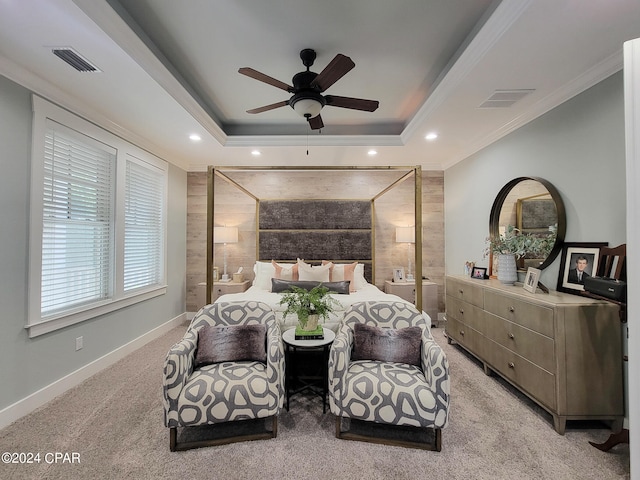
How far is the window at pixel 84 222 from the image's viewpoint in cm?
232

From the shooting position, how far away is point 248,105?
10.5 feet

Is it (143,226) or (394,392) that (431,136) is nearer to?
(394,392)

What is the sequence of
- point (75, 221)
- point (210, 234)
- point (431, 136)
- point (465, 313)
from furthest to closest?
point (431, 136) < point (465, 313) < point (210, 234) < point (75, 221)

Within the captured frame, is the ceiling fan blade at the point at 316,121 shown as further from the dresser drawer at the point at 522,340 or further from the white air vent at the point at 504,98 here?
the dresser drawer at the point at 522,340

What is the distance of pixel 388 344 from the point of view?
2.16m

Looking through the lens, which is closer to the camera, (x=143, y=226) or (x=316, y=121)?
(x=316, y=121)

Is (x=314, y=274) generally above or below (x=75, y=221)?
below

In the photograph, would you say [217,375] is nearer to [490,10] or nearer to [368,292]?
[368,292]

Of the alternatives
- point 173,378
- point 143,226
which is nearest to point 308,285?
point 173,378

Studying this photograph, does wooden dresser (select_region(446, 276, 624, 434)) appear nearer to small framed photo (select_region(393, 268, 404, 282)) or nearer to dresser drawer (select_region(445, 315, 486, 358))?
dresser drawer (select_region(445, 315, 486, 358))

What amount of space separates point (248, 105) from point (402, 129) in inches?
77.9

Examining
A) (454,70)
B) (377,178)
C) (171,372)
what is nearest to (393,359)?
(171,372)

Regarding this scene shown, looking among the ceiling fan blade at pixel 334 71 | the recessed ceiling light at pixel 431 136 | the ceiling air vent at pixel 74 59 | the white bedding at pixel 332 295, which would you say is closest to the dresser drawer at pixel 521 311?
the white bedding at pixel 332 295

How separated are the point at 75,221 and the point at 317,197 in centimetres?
311
